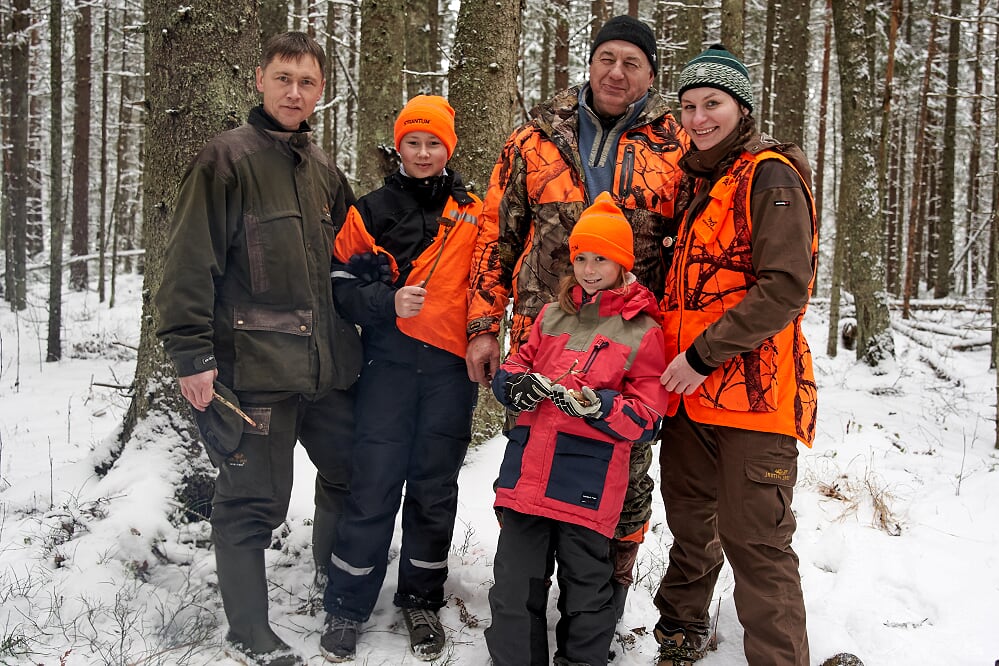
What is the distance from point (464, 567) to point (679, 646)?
1.27 meters

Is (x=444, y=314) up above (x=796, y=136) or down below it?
below

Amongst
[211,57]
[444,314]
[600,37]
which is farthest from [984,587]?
[211,57]

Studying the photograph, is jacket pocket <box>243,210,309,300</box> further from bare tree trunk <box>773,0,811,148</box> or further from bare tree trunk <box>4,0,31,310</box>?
bare tree trunk <box>4,0,31,310</box>

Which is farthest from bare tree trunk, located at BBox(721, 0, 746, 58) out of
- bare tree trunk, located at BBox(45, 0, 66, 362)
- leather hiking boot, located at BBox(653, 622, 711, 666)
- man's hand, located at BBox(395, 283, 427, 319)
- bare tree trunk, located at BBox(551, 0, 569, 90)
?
bare tree trunk, located at BBox(45, 0, 66, 362)

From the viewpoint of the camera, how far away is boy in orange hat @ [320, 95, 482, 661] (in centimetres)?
323

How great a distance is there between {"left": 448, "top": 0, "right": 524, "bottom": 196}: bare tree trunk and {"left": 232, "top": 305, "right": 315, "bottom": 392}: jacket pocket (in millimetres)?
2279

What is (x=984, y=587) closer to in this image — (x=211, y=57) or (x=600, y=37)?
(x=600, y=37)

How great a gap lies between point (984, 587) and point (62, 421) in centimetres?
860

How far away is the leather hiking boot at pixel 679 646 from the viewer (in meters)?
3.12

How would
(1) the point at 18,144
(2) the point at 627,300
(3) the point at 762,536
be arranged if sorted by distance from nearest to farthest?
(3) the point at 762,536 → (2) the point at 627,300 → (1) the point at 18,144

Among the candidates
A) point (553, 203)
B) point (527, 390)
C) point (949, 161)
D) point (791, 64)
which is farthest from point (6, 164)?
point (949, 161)

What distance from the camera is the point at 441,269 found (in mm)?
3338

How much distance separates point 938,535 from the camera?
4367 mm

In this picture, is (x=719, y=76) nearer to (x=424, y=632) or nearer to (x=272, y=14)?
(x=424, y=632)
